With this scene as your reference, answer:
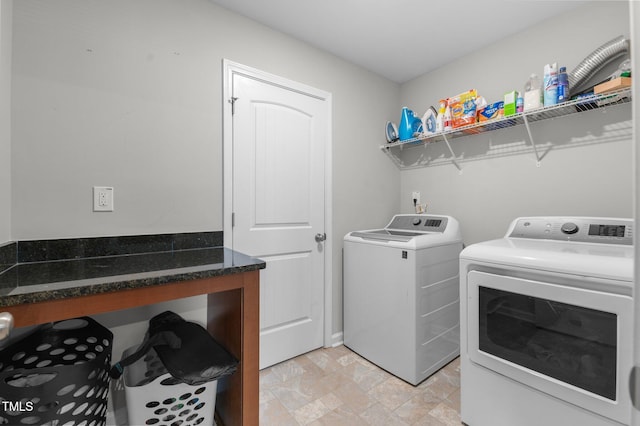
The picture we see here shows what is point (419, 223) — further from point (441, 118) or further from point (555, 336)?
point (555, 336)

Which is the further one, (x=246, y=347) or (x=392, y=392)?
(x=392, y=392)

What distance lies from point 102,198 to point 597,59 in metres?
2.78

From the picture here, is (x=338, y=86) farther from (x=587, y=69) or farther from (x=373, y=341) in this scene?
(x=373, y=341)

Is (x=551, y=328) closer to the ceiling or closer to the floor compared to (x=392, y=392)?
closer to the ceiling

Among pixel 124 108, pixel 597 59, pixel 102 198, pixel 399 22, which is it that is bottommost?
pixel 102 198

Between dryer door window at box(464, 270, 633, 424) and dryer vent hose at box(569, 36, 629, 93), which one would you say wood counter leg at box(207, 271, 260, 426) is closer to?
dryer door window at box(464, 270, 633, 424)

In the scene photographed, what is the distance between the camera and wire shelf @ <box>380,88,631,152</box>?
1.60m

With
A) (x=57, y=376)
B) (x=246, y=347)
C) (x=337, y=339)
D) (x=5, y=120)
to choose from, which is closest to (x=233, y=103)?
(x=5, y=120)

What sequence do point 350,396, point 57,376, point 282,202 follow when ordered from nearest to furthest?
point 57,376
point 350,396
point 282,202

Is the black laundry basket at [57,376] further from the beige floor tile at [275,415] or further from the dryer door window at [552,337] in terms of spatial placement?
the dryer door window at [552,337]

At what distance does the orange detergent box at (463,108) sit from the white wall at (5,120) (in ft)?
8.41

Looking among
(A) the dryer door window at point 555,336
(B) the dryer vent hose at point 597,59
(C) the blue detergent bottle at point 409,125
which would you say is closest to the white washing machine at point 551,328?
(A) the dryer door window at point 555,336

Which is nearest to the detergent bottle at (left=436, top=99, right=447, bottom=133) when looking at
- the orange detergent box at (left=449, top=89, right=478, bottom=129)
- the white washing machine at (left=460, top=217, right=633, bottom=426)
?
the orange detergent box at (left=449, top=89, right=478, bottom=129)

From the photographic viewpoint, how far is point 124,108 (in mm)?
1515
